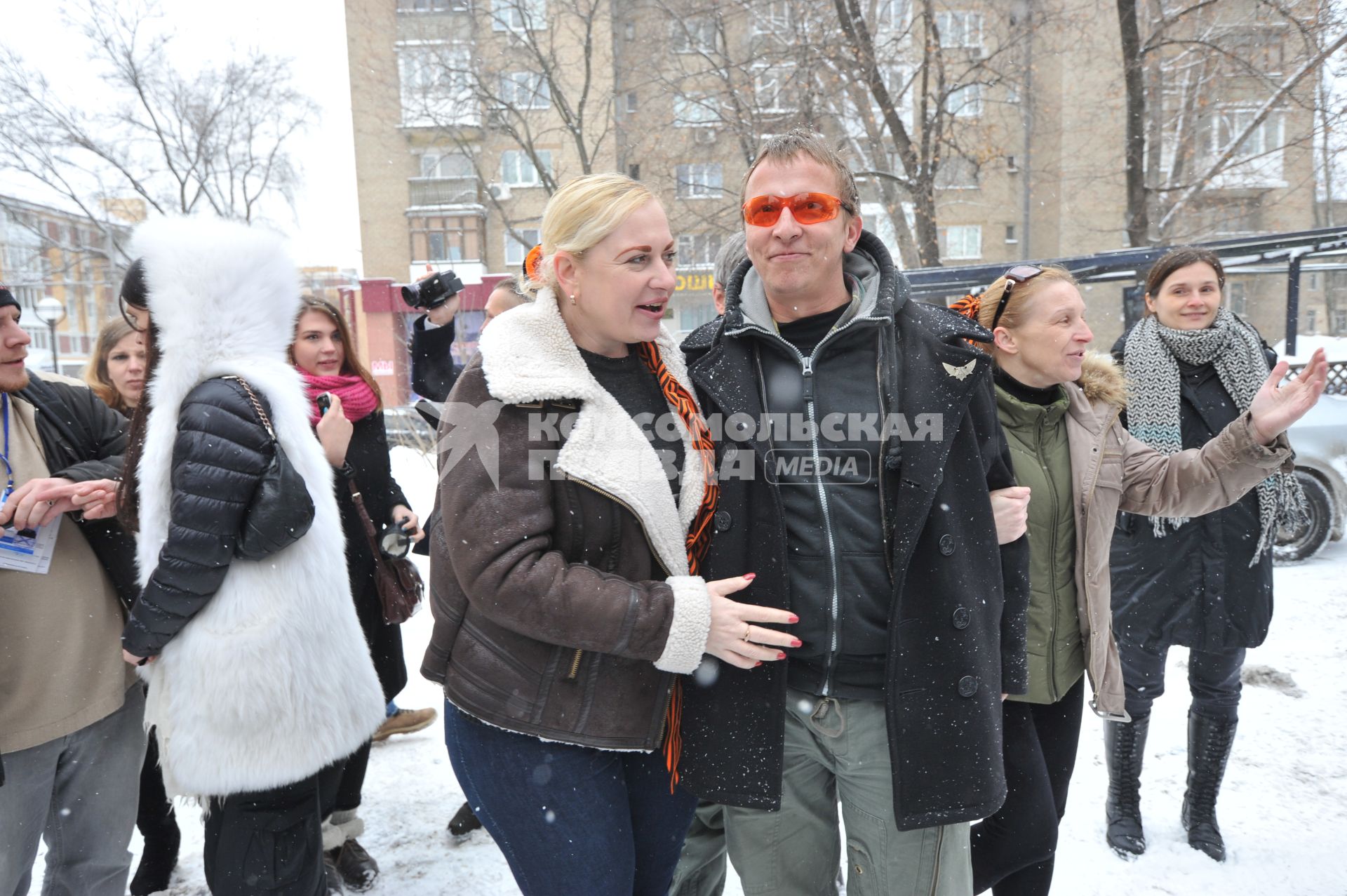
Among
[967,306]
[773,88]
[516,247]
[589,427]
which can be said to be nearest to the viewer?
[589,427]

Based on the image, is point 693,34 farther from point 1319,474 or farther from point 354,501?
point 354,501

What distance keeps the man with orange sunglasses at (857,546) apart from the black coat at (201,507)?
1.19 metres

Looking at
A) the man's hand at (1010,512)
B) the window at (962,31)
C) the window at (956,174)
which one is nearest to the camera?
the man's hand at (1010,512)

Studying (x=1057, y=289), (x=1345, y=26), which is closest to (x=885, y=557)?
(x=1057, y=289)

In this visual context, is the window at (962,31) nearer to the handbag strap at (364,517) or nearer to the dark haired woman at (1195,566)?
the dark haired woman at (1195,566)

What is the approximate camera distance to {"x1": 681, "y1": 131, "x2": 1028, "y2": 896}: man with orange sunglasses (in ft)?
5.87

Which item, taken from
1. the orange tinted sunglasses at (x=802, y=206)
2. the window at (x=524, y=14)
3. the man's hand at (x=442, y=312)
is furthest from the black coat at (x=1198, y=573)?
the window at (x=524, y=14)

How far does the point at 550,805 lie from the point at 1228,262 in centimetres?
940

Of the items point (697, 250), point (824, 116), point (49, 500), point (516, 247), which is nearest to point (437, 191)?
point (516, 247)

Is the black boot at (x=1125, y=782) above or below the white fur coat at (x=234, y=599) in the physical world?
below

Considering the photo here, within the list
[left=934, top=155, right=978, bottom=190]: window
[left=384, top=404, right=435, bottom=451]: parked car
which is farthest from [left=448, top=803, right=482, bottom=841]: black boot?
[left=934, top=155, right=978, bottom=190]: window

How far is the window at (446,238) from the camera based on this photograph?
1151 inches

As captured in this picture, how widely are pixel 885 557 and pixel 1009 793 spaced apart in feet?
3.27

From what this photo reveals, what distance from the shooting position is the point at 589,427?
1.72 meters
